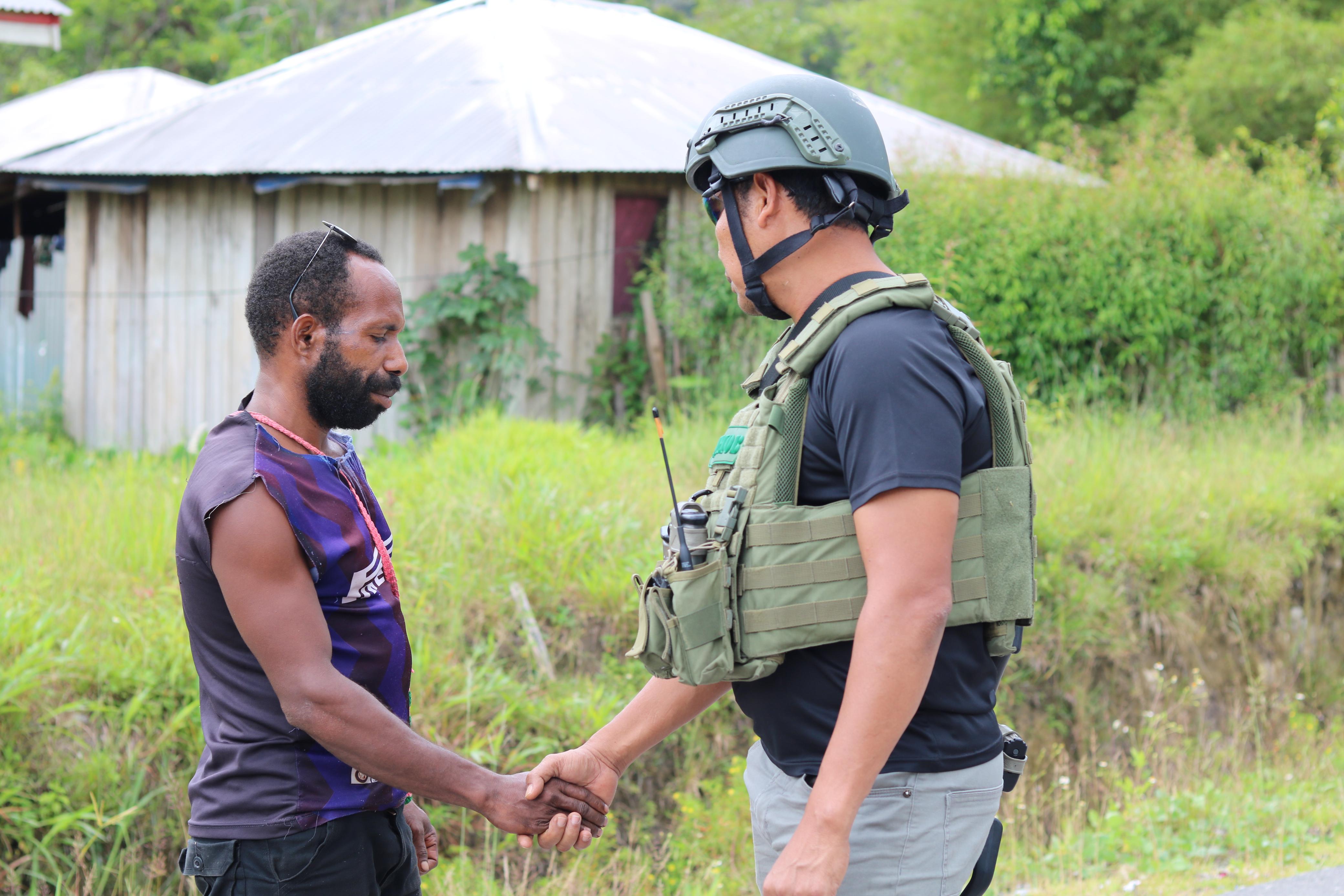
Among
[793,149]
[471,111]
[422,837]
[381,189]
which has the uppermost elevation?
[471,111]

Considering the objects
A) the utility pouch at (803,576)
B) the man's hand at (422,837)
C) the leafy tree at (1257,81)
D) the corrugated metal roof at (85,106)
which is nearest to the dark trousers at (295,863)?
the man's hand at (422,837)

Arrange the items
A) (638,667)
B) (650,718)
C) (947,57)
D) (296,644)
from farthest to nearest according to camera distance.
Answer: (947,57) < (638,667) < (650,718) < (296,644)

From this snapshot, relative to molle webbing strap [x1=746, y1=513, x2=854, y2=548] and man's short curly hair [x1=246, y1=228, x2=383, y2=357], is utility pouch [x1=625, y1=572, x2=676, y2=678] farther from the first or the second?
man's short curly hair [x1=246, y1=228, x2=383, y2=357]

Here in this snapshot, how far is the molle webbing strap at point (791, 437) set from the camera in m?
1.92

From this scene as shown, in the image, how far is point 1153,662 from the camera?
5.65 meters

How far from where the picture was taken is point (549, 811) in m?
2.56

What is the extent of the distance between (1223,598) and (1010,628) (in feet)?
14.8

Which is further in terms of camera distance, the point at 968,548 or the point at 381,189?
the point at 381,189

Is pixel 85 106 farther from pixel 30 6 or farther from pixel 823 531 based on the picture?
pixel 823 531

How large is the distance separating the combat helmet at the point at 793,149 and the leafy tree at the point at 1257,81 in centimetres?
1370

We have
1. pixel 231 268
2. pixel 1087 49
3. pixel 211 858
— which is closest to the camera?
pixel 211 858

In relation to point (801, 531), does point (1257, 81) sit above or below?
above

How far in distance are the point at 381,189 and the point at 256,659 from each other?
310 inches

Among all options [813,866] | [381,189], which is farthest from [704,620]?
[381,189]
